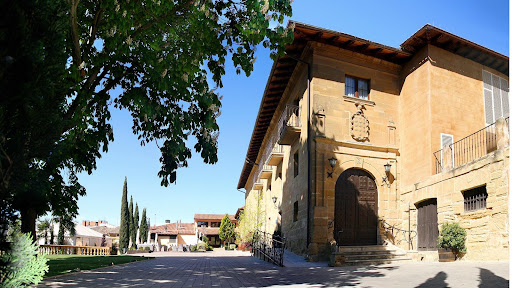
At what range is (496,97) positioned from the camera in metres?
17.1

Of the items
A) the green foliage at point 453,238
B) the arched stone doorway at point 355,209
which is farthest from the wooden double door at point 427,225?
the arched stone doorway at point 355,209

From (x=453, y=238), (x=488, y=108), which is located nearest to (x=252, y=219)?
(x=488, y=108)

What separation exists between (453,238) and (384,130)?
5.70 meters

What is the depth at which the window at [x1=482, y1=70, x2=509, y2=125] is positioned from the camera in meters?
16.6

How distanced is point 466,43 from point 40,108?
15.9 m

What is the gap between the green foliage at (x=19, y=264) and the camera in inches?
153

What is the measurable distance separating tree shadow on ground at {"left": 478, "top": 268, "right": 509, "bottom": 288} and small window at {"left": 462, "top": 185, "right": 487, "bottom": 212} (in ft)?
13.2

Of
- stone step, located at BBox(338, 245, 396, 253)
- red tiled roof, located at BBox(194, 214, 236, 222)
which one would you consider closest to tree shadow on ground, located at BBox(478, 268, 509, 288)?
stone step, located at BBox(338, 245, 396, 253)

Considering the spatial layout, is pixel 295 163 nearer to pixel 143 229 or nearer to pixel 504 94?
pixel 504 94

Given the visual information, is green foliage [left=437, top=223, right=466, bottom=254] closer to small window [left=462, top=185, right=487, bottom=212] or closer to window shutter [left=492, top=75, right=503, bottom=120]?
small window [left=462, top=185, right=487, bottom=212]

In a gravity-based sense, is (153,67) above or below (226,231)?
above

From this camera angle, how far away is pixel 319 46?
16.1 m

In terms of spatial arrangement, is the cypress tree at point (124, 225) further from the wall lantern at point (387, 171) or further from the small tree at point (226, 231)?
the wall lantern at point (387, 171)

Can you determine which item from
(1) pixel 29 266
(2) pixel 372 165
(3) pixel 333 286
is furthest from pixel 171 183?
(2) pixel 372 165
